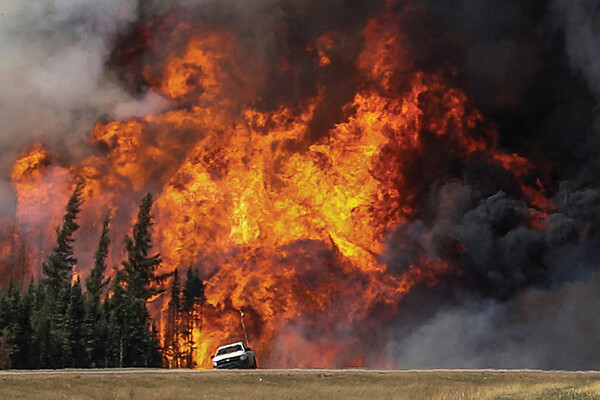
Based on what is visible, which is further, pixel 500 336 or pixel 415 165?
pixel 415 165

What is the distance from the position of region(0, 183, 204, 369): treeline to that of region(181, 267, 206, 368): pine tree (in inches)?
4.9

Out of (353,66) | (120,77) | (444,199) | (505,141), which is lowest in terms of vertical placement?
(444,199)

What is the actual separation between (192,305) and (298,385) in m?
54.5

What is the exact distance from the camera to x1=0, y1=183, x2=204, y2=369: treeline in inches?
3066

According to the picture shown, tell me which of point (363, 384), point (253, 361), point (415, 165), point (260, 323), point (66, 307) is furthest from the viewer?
point (415, 165)

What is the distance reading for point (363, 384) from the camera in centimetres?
4841

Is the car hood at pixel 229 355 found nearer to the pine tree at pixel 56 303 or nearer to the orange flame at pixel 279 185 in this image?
the pine tree at pixel 56 303

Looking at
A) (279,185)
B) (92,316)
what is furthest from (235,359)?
(279,185)

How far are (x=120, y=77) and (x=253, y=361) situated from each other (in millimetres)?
62206

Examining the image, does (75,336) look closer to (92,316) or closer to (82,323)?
(82,323)

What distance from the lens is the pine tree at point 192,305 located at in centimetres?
9894

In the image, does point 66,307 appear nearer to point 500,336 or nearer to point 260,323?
point 260,323

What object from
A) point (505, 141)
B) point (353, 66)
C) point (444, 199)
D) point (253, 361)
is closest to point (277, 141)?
point (353, 66)

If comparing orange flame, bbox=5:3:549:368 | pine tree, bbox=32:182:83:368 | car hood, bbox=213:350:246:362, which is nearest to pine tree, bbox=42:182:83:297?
pine tree, bbox=32:182:83:368
